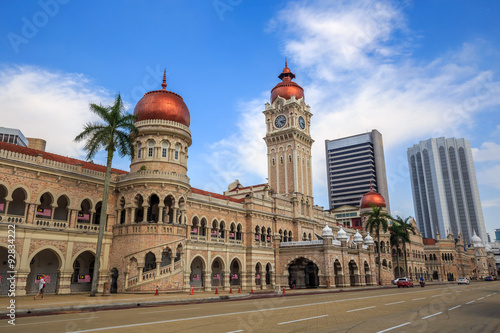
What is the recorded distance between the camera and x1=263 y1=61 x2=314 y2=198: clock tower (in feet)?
178

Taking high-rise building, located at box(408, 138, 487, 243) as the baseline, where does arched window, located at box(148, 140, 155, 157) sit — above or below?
below

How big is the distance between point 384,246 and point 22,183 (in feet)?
195

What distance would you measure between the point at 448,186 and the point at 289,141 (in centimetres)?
15035

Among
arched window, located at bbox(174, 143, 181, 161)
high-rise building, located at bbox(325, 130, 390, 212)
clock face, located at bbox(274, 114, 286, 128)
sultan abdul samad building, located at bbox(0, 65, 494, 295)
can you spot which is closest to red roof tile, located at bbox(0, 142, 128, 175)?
sultan abdul samad building, located at bbox(0, 65, 494, 295)

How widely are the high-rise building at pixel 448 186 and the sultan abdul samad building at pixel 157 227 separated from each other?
14525cm

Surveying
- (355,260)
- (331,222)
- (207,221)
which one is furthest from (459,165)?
(207,221)

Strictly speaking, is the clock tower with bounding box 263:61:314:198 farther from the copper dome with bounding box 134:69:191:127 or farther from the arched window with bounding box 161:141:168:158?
the arched window with bounding box 161:141:168:158

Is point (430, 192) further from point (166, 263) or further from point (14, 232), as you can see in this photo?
point (14, 232)

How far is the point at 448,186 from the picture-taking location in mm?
176875

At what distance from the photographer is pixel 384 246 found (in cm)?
6812

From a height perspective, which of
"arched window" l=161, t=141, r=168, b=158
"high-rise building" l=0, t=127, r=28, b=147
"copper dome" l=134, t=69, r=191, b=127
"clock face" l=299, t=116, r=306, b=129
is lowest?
"arched window" l=161, t=141, r=168, b=158

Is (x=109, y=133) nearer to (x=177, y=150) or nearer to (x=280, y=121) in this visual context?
(x=177, y=150)

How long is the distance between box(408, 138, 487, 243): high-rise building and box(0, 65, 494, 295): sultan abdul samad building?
5718 inches

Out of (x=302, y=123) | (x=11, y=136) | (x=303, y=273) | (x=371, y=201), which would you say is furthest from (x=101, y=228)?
(x=371, y=201)
